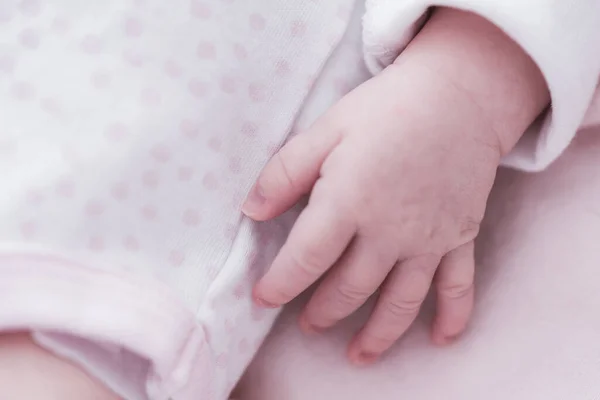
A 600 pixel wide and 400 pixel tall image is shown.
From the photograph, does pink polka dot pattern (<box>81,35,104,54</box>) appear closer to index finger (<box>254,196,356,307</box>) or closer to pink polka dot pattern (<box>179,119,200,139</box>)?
pink polka dot pattern (<box>179,119,200,139</box>)

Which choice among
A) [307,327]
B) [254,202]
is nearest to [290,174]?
[254,202]

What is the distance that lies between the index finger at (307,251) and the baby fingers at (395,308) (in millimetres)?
56

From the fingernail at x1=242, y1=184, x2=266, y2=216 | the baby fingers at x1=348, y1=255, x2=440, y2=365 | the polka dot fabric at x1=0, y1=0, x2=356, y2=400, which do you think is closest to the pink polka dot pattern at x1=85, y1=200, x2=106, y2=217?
the polka dot fabric at x1=0, y1=0, x2=356, y2=400

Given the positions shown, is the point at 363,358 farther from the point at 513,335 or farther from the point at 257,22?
the point at 257,22

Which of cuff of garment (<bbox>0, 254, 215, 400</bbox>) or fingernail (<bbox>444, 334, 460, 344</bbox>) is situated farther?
fingernail (<bbox>444, 334, 460, 344</bbox>)

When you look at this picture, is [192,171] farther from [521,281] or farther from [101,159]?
[521,281]

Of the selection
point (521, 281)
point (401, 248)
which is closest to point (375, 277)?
point (401, 248)

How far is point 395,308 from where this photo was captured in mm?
536

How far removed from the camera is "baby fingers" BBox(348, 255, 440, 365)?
52cm

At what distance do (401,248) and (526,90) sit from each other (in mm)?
163

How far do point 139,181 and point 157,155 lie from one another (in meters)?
0.02

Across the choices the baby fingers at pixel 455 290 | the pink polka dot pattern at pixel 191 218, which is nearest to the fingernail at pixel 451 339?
the baby fingers at pixel 455 290

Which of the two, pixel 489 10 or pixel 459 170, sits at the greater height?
pixel 489 10

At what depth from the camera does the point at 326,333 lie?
1.92ft
